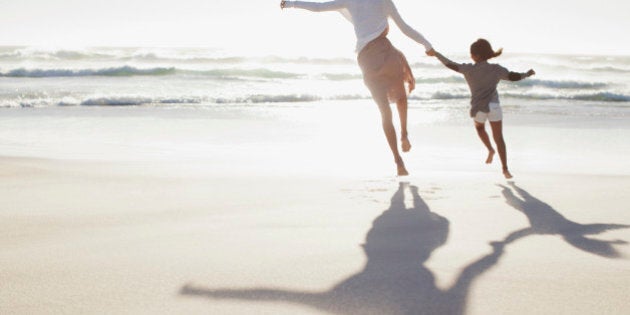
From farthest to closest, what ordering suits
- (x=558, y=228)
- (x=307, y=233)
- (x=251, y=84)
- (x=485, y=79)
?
1. (x=251, y=84)
2. (x=485, y=79)
3. (x=558, y=228)
4. (x=307, y=233)

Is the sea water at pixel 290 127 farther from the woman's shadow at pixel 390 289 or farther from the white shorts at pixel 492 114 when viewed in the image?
the woman's shadow at pixel 390 289

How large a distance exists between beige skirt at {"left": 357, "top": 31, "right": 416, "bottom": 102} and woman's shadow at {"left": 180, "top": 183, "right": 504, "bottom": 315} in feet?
8.77

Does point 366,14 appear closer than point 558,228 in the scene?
No

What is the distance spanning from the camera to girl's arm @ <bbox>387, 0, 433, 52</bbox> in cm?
540

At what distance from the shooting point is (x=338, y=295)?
2.17m

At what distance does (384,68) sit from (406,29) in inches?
14.6

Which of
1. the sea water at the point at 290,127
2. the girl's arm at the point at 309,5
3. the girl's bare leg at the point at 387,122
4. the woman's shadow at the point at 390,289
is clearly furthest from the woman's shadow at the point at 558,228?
the girl's arm at the point at 309,5

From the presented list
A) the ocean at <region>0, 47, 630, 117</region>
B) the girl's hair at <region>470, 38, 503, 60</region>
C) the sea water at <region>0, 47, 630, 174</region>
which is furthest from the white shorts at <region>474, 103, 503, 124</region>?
the ocean at <region>0, 47, 630, 117</region>

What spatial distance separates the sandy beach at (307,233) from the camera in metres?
2.13

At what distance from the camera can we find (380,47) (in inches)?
213

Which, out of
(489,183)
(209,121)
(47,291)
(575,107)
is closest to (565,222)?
(489,183)

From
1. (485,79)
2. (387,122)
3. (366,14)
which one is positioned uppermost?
(366,14)

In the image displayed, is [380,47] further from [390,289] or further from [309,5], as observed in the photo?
[390,289]

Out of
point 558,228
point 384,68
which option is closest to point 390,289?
point 558,228
